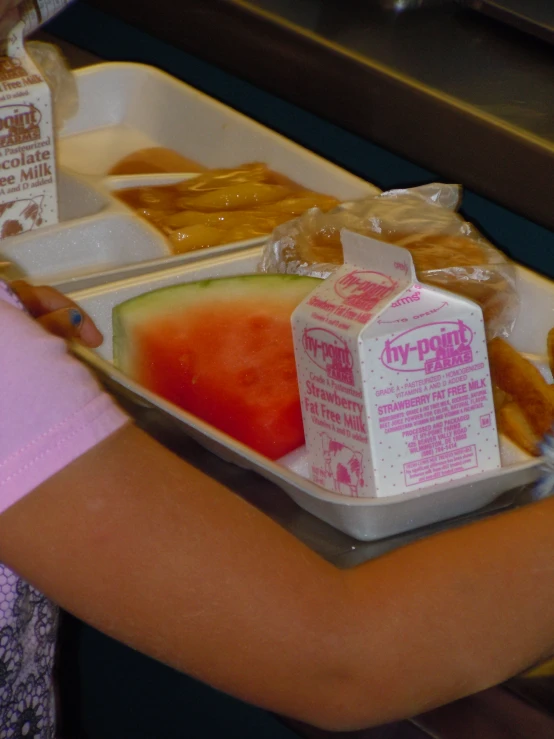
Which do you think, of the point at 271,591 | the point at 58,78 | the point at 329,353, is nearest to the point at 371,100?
the point at 58,78

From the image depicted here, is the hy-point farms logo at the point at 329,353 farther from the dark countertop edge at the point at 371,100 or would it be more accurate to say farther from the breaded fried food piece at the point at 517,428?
the dark countertop edge at the point at 371,100

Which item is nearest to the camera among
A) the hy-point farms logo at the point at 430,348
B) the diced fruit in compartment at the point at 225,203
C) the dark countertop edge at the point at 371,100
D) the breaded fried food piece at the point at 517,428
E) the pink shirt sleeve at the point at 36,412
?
the pink shirt sleeve at the point at 36,412

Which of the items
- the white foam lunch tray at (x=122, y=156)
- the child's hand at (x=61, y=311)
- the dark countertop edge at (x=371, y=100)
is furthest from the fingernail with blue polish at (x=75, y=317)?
the dark countertop edge at (x=371, y=100)

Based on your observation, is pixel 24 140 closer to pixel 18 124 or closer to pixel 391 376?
pixel 18 124

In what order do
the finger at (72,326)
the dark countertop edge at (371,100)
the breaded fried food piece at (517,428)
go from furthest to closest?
the dark countertop edge at (371,100)
the finger at (72,326)
the breaded fried food piece at (517,428)

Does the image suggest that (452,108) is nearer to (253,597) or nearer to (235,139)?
(235,139)

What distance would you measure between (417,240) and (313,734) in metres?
0.55

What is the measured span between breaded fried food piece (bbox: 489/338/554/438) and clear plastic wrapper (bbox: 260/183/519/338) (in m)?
0.10

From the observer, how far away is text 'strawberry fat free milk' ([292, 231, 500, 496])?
70 cm

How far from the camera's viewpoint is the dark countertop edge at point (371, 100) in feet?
3.78

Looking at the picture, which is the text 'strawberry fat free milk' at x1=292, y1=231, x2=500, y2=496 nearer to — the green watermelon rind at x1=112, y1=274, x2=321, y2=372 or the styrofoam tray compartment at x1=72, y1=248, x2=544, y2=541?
the styrofoam tray compartment at x1=72, y1=248, x2=544, y2=541

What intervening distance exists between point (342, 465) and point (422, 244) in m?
0.41

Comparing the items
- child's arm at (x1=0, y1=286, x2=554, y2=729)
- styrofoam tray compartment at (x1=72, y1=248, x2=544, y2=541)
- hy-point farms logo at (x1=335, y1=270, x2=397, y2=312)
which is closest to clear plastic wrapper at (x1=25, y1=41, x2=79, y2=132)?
styrofoam tray compartment at (x1=72, y1=248, x2=544, y2=541)

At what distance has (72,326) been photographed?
967mm
